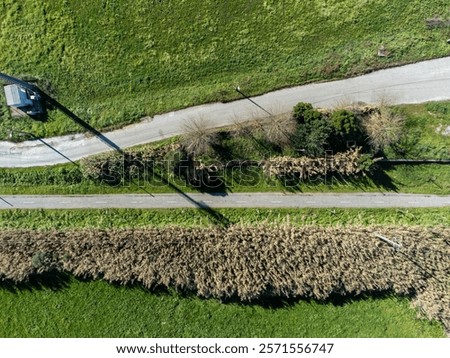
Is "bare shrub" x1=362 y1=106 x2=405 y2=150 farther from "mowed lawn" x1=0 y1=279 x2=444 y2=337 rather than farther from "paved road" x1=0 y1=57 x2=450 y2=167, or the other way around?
"mowed lawn" x1=0 y1=279 x2=444 y2=337

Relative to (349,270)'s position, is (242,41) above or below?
above

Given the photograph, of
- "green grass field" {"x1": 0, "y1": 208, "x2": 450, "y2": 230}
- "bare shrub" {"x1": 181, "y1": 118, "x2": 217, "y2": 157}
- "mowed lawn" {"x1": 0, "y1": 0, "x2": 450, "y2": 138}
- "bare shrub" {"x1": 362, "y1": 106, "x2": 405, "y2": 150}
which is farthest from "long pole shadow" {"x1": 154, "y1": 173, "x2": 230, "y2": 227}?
"bare shrub" {"x1": 362, "y1": 106, "x2": 405, "y2": 150}

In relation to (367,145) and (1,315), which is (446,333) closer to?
(367,145)

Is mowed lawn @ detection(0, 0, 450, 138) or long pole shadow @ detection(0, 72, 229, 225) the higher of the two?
mowed lawn @ detection(0, 0, 450, 138)

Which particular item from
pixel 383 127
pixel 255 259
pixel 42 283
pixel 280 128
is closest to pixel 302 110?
pixel 280 128

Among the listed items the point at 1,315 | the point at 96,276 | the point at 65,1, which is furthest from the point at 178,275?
the point at 65,1
